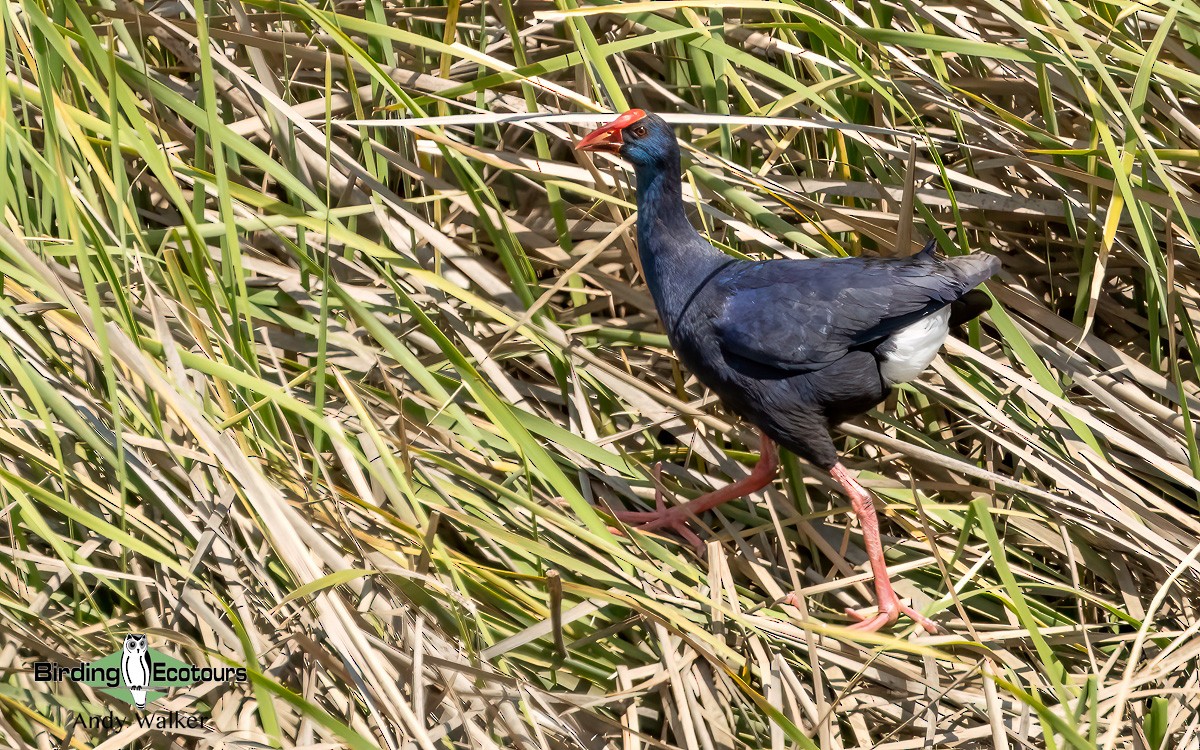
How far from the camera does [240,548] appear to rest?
2.07 metres

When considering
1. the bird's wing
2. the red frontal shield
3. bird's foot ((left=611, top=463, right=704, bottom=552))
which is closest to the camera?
the bird's wing

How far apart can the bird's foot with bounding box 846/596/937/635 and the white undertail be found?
1.79 ft

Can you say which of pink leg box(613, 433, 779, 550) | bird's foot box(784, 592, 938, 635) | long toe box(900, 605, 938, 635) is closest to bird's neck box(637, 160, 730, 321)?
pink leg box(613, 433, 779, 550)

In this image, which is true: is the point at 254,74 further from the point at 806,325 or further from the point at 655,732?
the point at 655,732

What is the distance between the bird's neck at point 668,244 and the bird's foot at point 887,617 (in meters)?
0.84

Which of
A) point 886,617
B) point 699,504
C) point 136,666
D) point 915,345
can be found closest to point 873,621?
point 886,617

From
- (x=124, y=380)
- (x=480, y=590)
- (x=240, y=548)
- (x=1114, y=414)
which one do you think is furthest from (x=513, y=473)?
(x=1114, y=414)

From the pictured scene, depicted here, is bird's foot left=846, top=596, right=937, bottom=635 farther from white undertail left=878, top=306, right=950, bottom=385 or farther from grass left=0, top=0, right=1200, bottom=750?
white undertail left=878, top=306, right=950, bottom=385

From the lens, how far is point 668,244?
2590 millimetres

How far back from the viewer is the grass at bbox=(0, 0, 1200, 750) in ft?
6.56

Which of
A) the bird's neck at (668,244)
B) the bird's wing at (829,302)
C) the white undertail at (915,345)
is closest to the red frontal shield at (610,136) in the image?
the bird's neck at (668,244)

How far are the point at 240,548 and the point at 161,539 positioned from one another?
15 centimetres

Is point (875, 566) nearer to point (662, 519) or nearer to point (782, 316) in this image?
point (662, 519)

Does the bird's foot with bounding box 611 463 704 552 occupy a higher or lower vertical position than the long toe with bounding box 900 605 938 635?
higher
